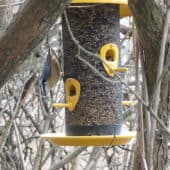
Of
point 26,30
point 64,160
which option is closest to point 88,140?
point 26,30

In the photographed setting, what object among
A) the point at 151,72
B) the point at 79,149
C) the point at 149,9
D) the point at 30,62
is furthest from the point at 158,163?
the point at 30,62

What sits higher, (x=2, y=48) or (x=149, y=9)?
(x=149, y=9)

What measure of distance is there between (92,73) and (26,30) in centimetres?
76

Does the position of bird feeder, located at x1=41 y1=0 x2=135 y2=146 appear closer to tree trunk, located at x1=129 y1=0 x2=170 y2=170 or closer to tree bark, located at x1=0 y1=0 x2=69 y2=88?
tree trunk, located at x1=129 y1=0 x2=170 y2=170

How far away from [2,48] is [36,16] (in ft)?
0.46

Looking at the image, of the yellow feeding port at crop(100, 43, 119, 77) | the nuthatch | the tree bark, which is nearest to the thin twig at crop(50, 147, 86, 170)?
the nuthatch

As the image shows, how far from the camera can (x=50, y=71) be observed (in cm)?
273

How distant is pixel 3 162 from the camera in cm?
338

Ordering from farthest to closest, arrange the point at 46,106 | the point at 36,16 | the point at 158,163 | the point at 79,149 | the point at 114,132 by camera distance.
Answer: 1. the point at 46,106
2. the point at 79,149
3. the point at 114,132
4. the point at 158,163
5. the point at 36,16

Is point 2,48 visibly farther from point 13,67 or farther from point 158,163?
point 158,163

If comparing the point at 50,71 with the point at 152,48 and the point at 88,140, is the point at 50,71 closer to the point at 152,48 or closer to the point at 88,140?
the point at 88,140

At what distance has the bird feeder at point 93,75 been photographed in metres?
2.48

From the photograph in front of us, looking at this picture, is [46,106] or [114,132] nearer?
[114,132]

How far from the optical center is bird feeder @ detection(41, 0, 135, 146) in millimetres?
2477
